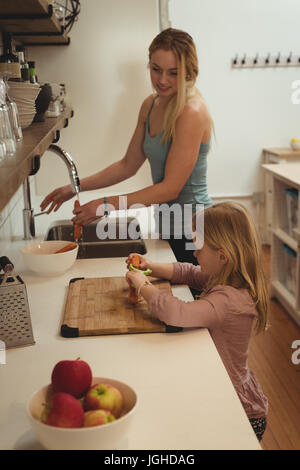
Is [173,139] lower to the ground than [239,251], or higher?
higher

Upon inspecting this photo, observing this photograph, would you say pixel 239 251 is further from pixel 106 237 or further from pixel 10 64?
pixel 106 237

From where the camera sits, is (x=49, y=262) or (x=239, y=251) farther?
(x=49, y=262)

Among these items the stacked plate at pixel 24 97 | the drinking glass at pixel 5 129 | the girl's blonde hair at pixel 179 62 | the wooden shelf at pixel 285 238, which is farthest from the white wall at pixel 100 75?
the drinking glass at pixel 5 129

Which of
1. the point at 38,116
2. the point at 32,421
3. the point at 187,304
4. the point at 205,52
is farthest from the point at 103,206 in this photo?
the point at 205,52

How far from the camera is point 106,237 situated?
7.77 feet

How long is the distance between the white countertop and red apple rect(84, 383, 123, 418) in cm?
6

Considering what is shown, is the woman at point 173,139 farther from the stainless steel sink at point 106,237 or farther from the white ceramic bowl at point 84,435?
the white ceramic bowl at point 84,435

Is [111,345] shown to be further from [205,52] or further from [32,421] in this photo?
[205,52]

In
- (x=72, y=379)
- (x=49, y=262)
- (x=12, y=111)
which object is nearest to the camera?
(x=72, y=379)

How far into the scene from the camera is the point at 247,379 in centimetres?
144

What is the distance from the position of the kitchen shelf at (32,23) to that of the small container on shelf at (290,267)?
182 centimetres

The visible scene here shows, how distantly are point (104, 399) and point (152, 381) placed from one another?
0.73 feet

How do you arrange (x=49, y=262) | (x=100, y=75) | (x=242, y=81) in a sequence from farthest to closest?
(x=242, y=81)
(x=100, y=75)
(x=49, y=262)

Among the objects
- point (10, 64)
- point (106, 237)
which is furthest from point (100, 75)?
point (10, 64)
